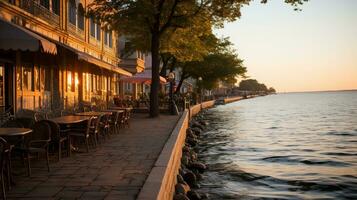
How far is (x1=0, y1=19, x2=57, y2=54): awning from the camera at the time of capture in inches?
394

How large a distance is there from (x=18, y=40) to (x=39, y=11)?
9.70 m

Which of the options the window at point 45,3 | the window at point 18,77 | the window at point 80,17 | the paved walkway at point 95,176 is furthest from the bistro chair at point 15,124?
the window at point 80,17

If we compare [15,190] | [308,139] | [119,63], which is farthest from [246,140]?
[119,63]

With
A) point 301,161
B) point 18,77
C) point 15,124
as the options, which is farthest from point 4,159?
point 301,161

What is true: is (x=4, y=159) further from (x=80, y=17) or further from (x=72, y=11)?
(x=80, y=17)

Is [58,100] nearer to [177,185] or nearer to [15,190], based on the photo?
[177,185]

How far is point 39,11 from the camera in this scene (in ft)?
Answer: 63.2

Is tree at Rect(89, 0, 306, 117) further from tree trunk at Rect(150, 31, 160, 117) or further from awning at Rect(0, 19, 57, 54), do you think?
awning at Rect(0, 19, 57, 54)

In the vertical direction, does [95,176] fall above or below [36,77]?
below

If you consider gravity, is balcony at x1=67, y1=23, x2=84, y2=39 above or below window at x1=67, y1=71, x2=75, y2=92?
above

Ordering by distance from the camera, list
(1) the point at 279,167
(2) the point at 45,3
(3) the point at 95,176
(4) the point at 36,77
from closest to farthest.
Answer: (3) the point at 95,176 < (1) the point at 279,167 < (4) the point at 36,77 < (2) the point at 45,3

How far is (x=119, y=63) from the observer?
43.3 metres

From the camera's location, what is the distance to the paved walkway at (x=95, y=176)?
652 cm

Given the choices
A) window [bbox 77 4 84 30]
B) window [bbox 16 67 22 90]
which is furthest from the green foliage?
window [bbox 16 67 22 90]
